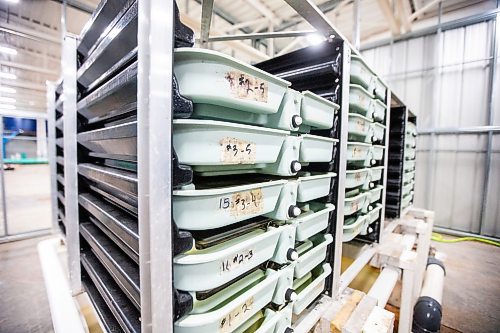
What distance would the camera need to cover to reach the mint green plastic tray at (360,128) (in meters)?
1.17

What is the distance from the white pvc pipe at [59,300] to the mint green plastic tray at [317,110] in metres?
1.04

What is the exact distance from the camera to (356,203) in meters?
1.26

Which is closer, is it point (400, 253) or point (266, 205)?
point (266, 205)

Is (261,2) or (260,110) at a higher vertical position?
(261,2)

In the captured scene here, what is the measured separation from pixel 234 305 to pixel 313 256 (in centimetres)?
44

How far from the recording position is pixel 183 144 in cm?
48

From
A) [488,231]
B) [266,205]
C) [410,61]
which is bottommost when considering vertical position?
[488,231]

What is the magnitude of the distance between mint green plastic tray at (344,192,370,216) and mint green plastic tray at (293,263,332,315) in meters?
0.31

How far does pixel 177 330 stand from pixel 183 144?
1.39 ft

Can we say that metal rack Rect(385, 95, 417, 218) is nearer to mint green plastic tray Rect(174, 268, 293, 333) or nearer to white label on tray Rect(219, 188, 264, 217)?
mint green plastic tray Rect(174, 268, 293, 333)

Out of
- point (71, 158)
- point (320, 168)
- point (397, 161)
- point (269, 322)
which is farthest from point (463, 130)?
point (71, 158)

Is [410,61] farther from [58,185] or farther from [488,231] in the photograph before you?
[58,185]

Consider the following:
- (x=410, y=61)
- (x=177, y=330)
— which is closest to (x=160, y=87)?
(x=177, y=330)

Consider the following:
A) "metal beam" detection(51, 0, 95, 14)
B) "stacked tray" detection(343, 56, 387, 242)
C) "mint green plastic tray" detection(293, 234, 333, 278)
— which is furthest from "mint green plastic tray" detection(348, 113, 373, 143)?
"metal beam" detection(51, 0, 95, 14)
